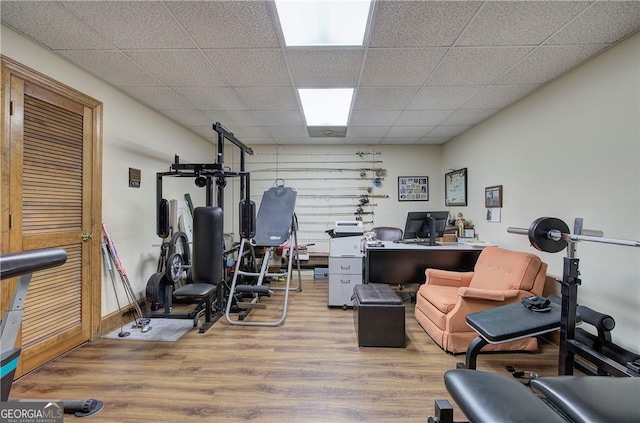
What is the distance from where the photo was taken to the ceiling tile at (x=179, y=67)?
2307 millimetres

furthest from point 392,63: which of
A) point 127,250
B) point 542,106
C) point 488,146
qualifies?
point 127,250

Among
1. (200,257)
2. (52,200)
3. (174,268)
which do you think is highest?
(52,200)

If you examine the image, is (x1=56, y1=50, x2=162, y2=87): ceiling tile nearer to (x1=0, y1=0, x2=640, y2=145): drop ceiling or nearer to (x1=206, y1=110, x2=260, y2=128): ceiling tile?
(x1=0, y1=0, x2=640, y2=145): drop ceiling

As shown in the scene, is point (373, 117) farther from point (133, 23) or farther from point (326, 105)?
point (133, 23)

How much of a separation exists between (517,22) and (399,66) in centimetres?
87

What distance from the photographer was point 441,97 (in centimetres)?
314

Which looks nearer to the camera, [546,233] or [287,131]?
[546,233]

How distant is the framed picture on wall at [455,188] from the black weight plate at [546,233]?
2.68 metres

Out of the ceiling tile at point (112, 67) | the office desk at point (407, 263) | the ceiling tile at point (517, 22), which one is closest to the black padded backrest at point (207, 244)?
the ceiling tile at point (112, 67)

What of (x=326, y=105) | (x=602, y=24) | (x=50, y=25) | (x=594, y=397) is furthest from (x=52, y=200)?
(x=602, y=24)

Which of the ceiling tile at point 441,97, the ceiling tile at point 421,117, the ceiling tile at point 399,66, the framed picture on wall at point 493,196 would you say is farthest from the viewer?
the ceiling tile at point 421,117

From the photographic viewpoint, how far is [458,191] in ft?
15.3

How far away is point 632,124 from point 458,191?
2.68 metres

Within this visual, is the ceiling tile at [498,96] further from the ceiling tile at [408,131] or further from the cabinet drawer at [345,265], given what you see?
the cabinet drawer at [345,265]
